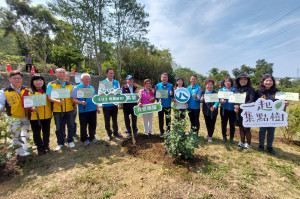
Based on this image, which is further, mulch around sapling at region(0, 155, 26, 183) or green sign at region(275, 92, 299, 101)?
green sign at region(275, 92, 299, 101)

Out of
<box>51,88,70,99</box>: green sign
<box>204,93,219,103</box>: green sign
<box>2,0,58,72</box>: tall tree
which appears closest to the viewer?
<box>51,88,70,99</box>: green sign

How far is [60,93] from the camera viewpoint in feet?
10.8

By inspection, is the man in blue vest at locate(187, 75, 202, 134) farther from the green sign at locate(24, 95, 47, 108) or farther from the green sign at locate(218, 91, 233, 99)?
the green sign at locate(24, 95, 47, 108)

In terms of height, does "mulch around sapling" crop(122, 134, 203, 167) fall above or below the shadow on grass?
above

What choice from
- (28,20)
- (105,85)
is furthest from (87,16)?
(105,85)

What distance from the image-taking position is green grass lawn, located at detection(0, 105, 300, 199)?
2.33 metres

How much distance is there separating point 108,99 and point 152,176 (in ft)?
7.57

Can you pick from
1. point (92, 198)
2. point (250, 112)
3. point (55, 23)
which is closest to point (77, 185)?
point (92, 198)

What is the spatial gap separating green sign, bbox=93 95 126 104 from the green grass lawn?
4.62ft

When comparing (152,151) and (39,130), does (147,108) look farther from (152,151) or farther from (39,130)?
(39,130)

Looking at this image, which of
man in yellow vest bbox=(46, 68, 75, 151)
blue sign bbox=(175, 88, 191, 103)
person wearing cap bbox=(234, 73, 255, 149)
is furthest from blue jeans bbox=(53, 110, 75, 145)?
person wearing cap bbox=(234, 73, 255, 149)

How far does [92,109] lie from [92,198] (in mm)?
2268

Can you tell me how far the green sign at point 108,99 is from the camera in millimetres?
3729

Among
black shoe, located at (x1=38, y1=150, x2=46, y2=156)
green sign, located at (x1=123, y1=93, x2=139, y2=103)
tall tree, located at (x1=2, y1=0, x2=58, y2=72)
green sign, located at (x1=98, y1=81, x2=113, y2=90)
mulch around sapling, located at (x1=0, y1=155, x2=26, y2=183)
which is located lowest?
mulch around sapling, located at (x1=0, y1=155, x2=26, y2=183)
